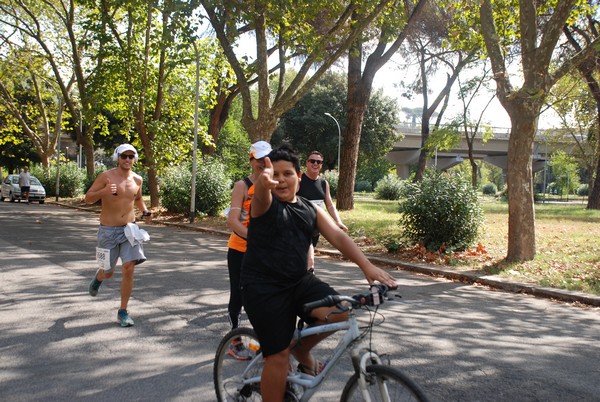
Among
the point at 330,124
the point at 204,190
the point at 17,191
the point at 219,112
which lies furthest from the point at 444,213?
the point at 330,124

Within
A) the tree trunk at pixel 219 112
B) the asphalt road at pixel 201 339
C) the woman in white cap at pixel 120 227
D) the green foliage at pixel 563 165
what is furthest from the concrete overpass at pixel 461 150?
the woman in white cap at pixel 120 227

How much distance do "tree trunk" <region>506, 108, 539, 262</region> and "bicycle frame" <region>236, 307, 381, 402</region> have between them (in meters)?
8.88

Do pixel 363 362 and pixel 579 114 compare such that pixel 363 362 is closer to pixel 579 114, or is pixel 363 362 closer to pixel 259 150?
pixel 259 150

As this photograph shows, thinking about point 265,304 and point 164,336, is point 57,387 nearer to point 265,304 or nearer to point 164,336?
point 164,336

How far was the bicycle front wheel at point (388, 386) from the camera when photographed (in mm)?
2557

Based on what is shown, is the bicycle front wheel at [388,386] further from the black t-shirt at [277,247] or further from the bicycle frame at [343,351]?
the black t-shirt at [277,247]

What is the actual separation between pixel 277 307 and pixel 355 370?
0.54 m

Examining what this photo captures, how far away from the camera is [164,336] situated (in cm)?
570

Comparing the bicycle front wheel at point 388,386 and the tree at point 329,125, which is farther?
the tree at point 329,125

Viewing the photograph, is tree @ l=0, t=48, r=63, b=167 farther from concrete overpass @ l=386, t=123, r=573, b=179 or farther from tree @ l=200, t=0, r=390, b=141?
concrete overpass @ l=386, t=123, r=573, b=179

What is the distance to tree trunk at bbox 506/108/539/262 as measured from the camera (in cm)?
1086

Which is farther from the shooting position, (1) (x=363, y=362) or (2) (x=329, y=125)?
(2) (x=329, y=125)

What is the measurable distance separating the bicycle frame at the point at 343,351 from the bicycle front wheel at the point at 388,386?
4 cm

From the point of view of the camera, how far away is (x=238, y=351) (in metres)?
3.58
